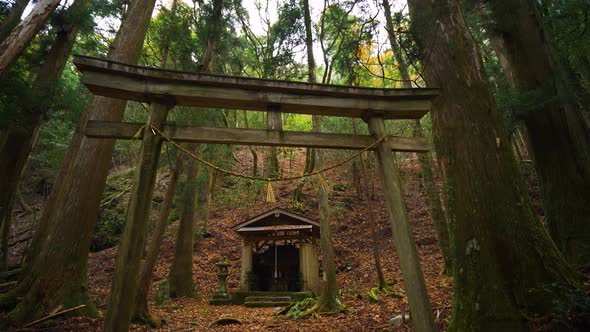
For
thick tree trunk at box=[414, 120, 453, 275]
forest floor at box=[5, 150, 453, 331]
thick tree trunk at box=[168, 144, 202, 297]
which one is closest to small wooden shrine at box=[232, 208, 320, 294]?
forest floor at box=[5, 150, 453, 331]

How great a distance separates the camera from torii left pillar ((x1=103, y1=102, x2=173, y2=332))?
2.81 m

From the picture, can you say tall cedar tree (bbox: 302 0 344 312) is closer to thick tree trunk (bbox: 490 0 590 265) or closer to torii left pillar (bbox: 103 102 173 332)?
torii left pillar (bbox: 103 102 173 332)

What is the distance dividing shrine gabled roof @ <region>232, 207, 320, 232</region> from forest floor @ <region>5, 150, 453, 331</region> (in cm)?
253

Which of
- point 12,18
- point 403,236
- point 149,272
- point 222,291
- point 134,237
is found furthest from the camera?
point 222,291

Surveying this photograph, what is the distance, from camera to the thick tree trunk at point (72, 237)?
4.64m

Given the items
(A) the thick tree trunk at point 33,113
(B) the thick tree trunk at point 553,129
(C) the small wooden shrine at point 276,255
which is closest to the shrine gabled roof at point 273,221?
(C) the small wooden shrine at point 276,255

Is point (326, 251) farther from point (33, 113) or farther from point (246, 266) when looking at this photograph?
point (33, 113)

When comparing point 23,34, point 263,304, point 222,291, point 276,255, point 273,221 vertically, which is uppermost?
point 23,34

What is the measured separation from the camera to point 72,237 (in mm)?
5051

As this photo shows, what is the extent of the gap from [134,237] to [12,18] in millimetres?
5405

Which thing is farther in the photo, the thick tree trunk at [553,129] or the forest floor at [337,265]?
the forest floor at [337,265]

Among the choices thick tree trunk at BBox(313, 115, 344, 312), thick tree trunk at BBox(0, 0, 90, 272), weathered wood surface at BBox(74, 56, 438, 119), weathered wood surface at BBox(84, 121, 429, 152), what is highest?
thick tree trunk at BBox(0, 0, 90, 272)

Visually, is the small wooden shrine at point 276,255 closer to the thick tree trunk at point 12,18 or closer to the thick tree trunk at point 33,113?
the thick tree trunk at point 33,113

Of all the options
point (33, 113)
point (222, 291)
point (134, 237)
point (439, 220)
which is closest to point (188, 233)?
point (222, 291)
